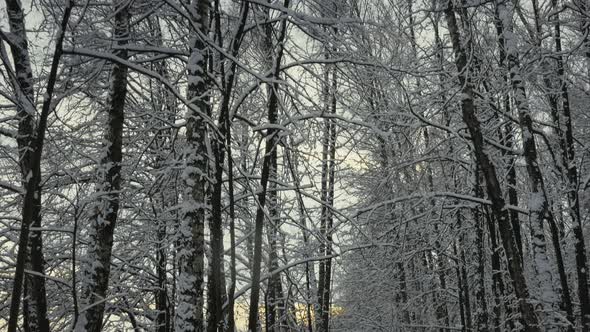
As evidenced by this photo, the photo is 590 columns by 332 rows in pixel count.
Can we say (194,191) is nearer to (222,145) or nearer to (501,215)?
(222,145)

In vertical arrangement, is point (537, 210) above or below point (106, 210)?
above

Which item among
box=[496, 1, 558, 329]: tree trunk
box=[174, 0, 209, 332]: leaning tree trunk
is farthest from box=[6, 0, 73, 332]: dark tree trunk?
box=[496, 1, 558, 329]: tree trunk

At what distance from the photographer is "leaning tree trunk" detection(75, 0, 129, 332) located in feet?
19.4

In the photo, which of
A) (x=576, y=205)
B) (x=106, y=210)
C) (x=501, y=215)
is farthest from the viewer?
(x=576, y=205)

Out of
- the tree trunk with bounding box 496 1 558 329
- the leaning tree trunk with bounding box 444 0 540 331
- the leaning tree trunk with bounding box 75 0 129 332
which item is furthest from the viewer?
the tree trunk with bounding box 496 1 558 329

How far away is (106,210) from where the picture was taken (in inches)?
250

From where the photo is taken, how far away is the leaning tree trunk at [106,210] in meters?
5.91

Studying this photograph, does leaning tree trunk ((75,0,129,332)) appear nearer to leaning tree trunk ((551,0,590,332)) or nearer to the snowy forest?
the snowy forest

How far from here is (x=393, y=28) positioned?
564 centimetres

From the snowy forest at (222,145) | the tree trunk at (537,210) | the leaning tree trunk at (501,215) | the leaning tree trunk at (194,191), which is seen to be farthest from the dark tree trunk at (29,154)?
the tree trunk at (537,210)

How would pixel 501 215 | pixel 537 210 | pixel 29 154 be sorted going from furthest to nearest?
pixel 537 210, pixel 501 215, pixel 29 154

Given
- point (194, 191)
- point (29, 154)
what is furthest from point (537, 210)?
point (29, 154)

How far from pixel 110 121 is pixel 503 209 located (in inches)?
222

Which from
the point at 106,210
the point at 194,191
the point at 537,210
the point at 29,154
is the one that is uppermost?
the point at 29,154
